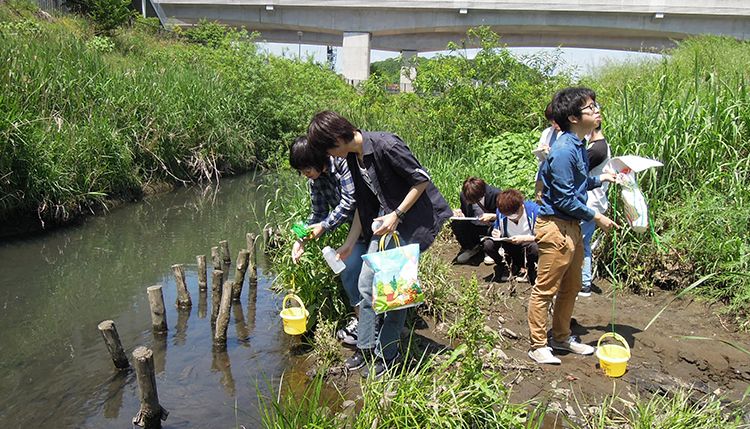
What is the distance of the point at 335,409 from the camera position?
4043 millimetres

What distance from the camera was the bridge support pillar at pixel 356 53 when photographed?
30359mm

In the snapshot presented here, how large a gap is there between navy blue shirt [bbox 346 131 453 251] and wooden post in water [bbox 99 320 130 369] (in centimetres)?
211

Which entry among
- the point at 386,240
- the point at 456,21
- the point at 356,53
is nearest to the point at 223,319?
the point at 386,240

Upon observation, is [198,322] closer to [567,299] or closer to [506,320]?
[506,320]

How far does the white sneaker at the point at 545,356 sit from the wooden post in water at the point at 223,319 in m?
2.43

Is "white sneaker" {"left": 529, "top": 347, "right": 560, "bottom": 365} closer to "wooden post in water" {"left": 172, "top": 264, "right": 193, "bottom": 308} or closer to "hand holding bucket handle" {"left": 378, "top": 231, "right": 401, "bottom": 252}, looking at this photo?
"hand holding bucket handle" {"left": 378, "top": 231, "right": 401, "bottom": 252}

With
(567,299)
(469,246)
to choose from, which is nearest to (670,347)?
(567,299)

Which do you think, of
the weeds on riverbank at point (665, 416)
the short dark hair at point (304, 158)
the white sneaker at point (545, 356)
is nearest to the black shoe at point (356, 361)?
the white sneaker at point (545, 356)

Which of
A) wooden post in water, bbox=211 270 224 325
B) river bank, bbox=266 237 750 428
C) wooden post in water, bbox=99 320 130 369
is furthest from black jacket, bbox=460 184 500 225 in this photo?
wooden post in water, bbox=99 320 130 369

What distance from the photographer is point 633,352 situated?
4.63 meters

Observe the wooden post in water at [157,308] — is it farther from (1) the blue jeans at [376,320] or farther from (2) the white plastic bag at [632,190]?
(2) the white plastic bag at [632,190]

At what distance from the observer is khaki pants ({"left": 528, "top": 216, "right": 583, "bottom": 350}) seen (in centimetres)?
404

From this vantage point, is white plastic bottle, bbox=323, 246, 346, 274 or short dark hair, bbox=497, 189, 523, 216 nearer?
white plastic bottle, bbox=323, 246, 346, 274

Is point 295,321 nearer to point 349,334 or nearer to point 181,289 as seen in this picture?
point 349,334
